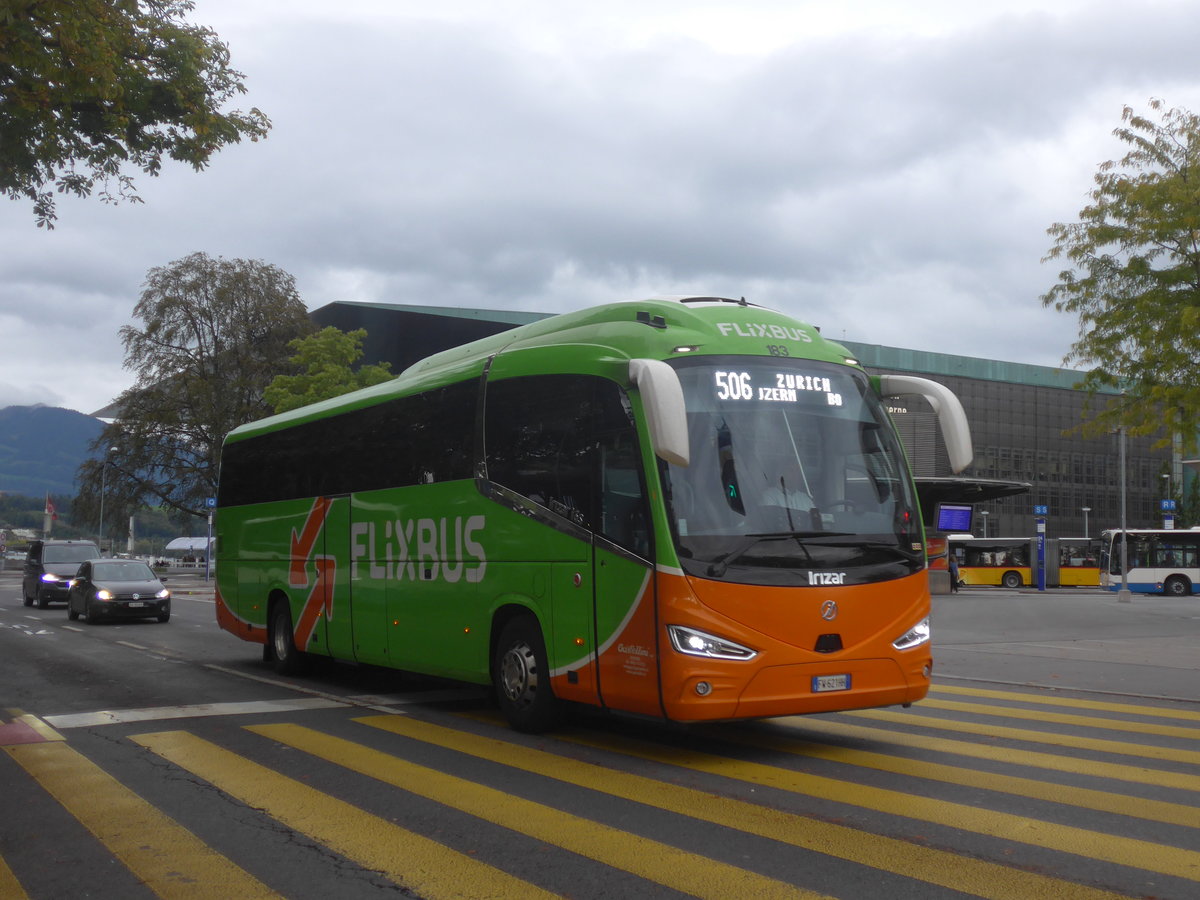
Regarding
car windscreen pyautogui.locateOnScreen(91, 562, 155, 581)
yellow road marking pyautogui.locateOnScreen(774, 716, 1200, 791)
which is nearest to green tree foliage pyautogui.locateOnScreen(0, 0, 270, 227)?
yellow road marking pyautogui.locateOnScreen(774, 716, 1200, 791)

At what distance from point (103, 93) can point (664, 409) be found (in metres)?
7.89

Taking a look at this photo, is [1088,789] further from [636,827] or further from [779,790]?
[636,827]

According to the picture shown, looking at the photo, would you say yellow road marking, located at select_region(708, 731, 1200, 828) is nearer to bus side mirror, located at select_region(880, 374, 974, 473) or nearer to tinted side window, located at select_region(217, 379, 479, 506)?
bus side mirror, located at select_region(880, 374, 974, 473)

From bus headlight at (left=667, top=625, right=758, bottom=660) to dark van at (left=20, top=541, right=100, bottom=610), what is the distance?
1187 inches

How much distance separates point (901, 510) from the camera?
912 cm

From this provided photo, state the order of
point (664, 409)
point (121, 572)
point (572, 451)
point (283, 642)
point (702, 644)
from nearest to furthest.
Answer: point (664, 409), point (702, 644), point (572, 451), point (283, 642), point (121, 572)

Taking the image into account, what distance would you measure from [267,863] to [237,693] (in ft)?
25.2

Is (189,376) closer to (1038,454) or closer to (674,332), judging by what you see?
(674,332)

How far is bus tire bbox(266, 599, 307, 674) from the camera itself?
15.1 m

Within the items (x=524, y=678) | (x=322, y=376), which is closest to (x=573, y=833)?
(x=524, y=678)

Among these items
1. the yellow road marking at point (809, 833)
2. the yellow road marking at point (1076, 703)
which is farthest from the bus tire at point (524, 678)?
the yellow road marking at point (1076, 703)

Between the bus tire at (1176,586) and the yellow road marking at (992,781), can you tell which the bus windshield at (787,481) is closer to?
the yellow road marking at (992,781)

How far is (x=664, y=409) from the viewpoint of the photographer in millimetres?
7801

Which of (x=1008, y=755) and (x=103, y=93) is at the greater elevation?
(x=103, y=93)
